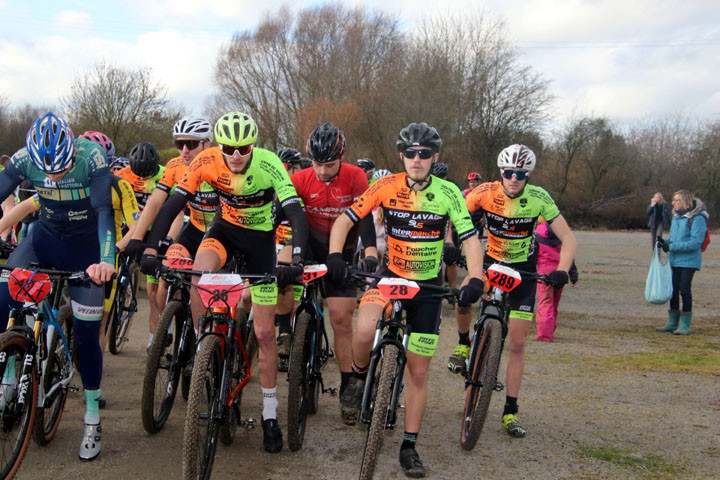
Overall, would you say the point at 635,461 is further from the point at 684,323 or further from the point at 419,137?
the point at 684,323

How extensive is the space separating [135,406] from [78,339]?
4.02ft

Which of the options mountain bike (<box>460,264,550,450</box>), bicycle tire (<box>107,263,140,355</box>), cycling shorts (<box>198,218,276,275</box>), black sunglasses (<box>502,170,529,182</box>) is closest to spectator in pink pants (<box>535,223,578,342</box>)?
black sunglasses (<box>502,170,529,182</box>)

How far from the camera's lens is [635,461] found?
448 cm

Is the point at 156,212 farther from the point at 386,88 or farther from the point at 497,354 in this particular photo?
the point at 386,88

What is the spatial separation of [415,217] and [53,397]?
280cm

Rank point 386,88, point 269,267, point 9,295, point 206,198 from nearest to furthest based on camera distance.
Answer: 1. point 9,295
2. point 269,267
3. point 206,198
4. point 386,88

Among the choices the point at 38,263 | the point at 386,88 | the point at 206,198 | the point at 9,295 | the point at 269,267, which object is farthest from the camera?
the point at 386,88

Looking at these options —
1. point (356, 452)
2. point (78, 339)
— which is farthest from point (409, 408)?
point (78, 339)

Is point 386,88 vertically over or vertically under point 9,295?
over

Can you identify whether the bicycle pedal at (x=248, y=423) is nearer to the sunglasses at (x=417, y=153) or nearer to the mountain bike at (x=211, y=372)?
the mountain bike at (x=211, y=372)

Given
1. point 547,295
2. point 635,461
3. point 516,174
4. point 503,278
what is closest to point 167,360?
point 503,278

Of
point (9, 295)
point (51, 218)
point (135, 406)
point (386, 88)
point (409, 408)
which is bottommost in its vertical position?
point (135, 406)

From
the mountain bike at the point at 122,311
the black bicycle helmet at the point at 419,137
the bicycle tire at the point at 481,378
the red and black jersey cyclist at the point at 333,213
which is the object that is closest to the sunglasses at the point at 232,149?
the red and black jersey cyclist at the point at 333,213

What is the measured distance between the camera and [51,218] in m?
4.47
